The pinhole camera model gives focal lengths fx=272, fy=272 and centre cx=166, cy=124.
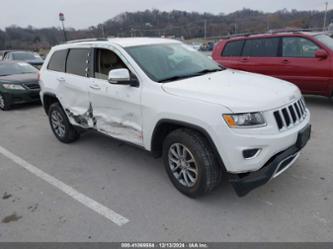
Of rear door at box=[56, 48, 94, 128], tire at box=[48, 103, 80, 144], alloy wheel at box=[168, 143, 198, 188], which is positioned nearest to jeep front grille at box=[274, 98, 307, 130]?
alloy wheel at box=[168, 143, 198, 188]

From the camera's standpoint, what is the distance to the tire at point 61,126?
16.0ft

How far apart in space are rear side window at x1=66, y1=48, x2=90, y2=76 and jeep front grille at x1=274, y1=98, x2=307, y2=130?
281 centimetres

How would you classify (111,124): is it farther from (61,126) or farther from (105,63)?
(61,126)

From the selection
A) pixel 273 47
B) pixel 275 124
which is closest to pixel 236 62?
pixel 273 47

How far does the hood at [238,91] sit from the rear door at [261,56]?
12.0 ft

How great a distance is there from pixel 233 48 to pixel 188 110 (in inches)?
213

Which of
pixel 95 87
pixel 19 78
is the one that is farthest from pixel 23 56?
pixel 95 87

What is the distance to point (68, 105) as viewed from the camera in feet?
15.0

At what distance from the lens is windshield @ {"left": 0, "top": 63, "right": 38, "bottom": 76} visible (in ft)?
29.5

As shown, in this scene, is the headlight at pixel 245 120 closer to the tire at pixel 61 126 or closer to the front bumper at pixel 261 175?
the front bumper at pixel 261 175

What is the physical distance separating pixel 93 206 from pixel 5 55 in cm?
1473

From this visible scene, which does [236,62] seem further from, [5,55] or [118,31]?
[5,55]

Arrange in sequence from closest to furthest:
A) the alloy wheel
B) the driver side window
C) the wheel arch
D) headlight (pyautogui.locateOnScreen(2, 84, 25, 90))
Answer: the wheel arch
the alloy wheel
the driver side window
headlight (pyautogui.locateOnScreen(2, 84, 25, 90))

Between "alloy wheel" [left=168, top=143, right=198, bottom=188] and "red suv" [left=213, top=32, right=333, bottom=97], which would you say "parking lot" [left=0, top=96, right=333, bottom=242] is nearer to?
"alloy wheel" [left=168, top=143, right=198, bottom=188]
